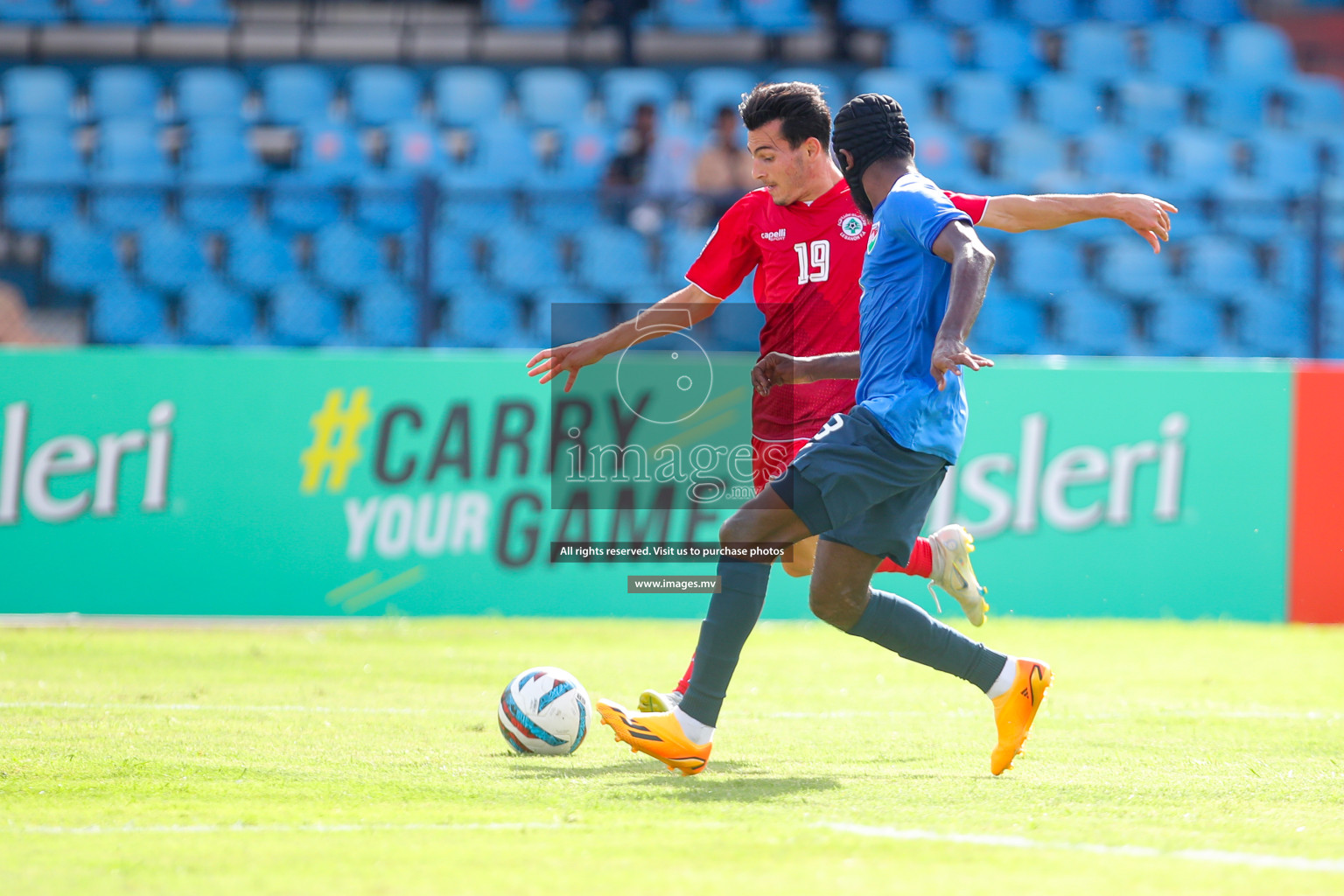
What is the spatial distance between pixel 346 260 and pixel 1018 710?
A: 908 centimetres

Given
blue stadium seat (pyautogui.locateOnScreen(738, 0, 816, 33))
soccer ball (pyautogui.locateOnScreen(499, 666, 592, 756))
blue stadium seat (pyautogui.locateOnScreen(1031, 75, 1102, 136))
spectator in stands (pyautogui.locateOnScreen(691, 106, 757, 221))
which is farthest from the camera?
blue stadium seat (pyautogui.locateOnScreen(738, 0, 816, 33))

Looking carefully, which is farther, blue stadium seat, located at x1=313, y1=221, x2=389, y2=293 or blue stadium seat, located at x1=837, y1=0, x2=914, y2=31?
blue stadium seat, located at x1=837, y1=0, x2=914, y2=31

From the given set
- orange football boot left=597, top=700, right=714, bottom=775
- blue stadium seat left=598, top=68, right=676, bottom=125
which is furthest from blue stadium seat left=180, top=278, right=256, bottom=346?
orange football boot left=597, top=700, right=714, bottom=775

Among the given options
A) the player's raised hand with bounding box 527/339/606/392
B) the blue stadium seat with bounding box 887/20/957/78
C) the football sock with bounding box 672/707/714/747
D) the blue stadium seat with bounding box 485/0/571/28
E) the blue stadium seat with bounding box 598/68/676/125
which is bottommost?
the football sock with bounding box 672/707/714/747

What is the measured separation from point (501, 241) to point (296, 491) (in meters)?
3.74

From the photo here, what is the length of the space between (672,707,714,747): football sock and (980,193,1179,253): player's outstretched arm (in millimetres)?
1808

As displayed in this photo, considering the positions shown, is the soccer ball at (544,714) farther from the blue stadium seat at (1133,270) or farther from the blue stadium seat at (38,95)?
the blue stadium seat at (38,95)

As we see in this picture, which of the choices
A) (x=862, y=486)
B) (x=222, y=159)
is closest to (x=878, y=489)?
(x=862, y=486)

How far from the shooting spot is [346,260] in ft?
41.9

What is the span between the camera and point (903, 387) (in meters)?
4.75

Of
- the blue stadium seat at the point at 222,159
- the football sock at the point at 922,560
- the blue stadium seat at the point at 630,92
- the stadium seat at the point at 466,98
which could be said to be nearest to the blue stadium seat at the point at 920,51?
the blue stadium seat at the point at 630,92

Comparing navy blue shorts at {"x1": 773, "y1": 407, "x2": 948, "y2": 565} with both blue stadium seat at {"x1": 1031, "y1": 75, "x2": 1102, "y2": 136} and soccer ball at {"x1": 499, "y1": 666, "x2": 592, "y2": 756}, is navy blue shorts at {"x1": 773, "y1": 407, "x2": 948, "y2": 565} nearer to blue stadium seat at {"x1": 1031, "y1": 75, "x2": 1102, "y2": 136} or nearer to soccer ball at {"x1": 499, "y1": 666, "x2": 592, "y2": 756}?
soccer ball at {"x1": 499, "y1": 666, "x2": 592, "y2": 756}

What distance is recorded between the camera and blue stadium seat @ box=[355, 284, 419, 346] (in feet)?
40.3

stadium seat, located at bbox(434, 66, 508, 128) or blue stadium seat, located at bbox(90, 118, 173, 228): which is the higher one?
stadium seat, located at bbox(434, 66, 508, 128)
